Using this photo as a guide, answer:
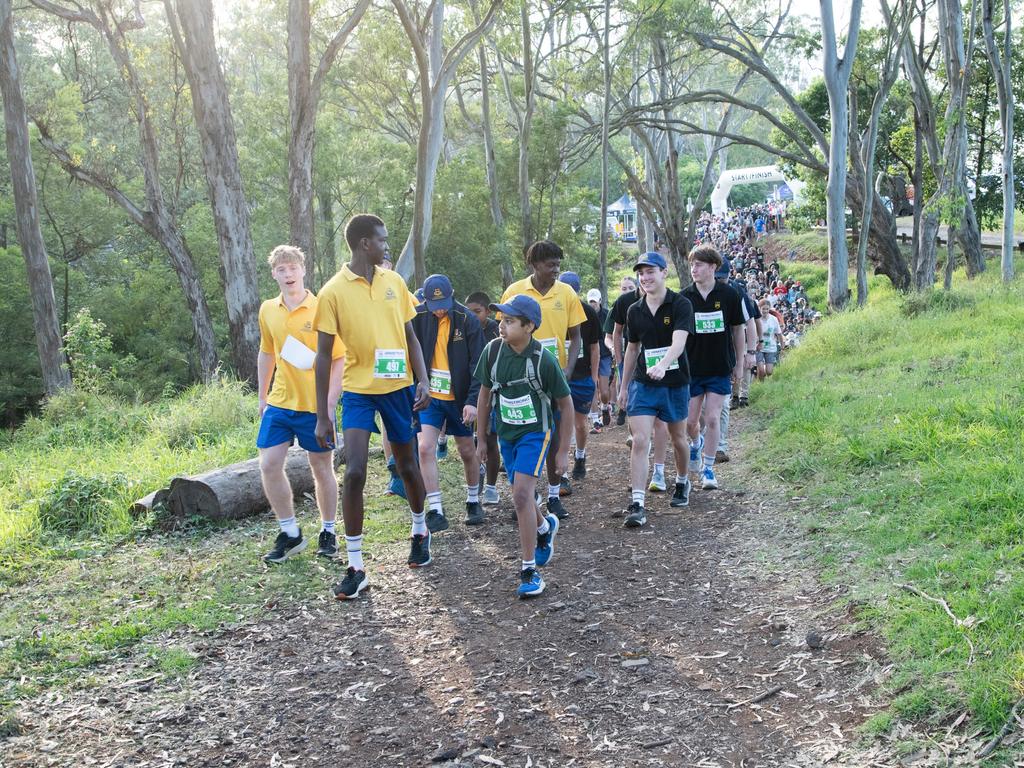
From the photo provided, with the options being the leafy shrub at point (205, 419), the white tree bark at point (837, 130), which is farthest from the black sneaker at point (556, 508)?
the white tree bark at point (837, 130)

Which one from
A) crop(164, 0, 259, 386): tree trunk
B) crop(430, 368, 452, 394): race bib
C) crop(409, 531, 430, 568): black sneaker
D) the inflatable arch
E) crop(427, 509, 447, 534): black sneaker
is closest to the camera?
crop(409, 531, 430, 568): black sneaker

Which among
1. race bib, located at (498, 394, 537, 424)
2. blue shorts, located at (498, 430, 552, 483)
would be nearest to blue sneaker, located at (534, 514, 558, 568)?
blue shorts, located at (498, 430, 552, 483)

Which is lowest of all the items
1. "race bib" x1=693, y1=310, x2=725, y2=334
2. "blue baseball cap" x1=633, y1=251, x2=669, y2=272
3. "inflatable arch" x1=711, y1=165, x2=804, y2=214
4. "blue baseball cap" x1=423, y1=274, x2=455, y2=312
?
"race bib" x1=693, y1=310, x2=725, y2=334

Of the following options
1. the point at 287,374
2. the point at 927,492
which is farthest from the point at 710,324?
the point at 287,374

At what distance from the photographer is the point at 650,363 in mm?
6941

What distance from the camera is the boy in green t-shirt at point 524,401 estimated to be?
5.51 m

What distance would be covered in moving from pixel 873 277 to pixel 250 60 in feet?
89.7

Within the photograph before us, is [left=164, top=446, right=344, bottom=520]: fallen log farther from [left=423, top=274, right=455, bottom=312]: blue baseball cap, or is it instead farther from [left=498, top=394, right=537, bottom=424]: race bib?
[left=498, top=394, right=537, bottom=424]: race bib

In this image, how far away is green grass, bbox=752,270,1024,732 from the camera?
12.9 ft

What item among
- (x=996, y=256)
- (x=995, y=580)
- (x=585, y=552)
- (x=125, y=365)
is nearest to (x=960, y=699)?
(x=995, y=580)

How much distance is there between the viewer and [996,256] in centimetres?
2966

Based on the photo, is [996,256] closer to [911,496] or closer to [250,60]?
[911,496]

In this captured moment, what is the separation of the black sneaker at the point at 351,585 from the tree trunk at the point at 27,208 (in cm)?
1315

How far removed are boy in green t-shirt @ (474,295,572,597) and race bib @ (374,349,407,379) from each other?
19.4 inches
